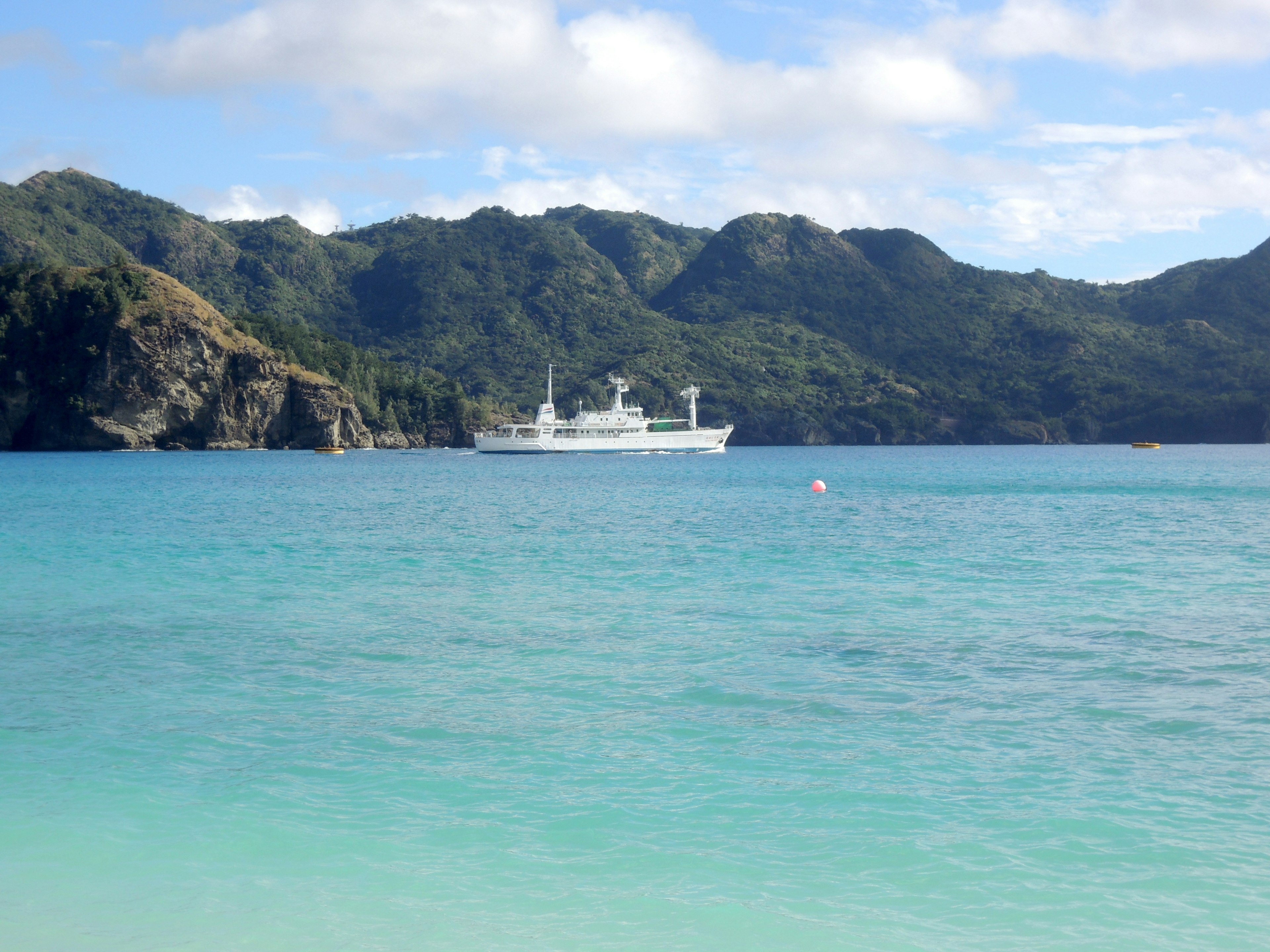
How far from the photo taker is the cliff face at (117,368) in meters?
101

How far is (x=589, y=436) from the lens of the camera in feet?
381

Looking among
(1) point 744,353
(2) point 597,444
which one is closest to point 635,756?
(2) point 597,444

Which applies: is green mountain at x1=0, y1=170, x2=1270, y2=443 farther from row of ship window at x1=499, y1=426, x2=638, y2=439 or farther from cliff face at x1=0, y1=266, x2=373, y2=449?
cliff face at x1=0, y1=266, x2=373, y2=449

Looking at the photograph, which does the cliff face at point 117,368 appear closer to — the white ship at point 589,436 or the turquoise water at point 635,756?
the white ship at point 589,436

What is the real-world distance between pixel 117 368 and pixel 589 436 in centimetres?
5017

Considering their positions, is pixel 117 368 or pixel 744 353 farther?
pixel 744 353

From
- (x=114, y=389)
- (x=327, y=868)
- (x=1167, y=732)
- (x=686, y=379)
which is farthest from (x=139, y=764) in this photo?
(x=686, y=379)

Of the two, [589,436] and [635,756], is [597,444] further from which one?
[635,756]

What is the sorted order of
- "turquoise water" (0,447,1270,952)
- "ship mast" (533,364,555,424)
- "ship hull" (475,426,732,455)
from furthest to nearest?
"ship mast" (533,364,555,424) < "ship hull" (475,426,732,455) < "turquoise water" (0,447,1270,952)

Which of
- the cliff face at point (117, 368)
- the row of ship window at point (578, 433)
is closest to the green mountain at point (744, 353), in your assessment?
the row of ship window at point (578, 433)

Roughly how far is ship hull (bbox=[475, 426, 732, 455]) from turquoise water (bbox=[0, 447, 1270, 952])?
9199 cm

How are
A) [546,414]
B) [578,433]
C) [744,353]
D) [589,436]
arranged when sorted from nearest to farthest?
[546,414], [578,433], [589,436], [744,353]

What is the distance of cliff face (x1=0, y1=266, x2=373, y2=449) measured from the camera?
101 metres

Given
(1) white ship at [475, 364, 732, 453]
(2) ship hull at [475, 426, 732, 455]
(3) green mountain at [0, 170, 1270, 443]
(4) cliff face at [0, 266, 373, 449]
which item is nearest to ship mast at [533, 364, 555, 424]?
(1) white ship at [475, 364, 732, 453]
